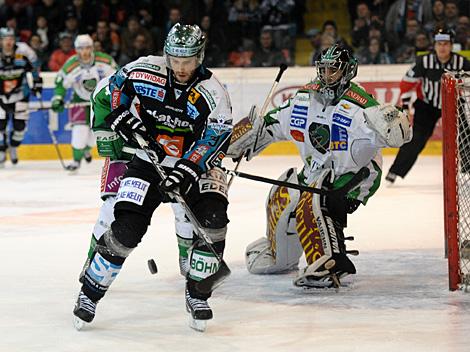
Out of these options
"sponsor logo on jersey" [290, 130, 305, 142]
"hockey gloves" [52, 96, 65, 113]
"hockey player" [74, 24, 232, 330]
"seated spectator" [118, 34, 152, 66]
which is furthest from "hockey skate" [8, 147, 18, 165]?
"hockey player" [74, 24, 232, 330]

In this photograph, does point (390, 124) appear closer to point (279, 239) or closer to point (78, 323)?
point (279, 239)

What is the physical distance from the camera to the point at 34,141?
1111 centimetres

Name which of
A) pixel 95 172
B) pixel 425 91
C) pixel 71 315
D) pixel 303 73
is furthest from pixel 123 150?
pixel 303 73

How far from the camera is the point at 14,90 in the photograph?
415 inches

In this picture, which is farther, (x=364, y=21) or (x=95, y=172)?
(x=364, y=21)

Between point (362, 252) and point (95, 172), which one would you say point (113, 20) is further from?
point (362, 252)

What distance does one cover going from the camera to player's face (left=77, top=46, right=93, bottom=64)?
1009 cm

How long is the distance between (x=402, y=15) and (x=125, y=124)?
7710 mm

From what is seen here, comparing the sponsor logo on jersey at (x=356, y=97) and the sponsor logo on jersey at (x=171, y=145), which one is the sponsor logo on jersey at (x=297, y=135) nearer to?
the sponsor logo on jersey at (x=356, y=97)

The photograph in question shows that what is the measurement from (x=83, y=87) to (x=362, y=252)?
491 centimetres

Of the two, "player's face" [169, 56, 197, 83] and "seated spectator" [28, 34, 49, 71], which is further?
"seated spectator" [28, 34, 49, 71]

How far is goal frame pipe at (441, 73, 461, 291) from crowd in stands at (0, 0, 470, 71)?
6.22m

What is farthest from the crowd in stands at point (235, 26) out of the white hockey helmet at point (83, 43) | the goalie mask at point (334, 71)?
the goalie mask at point (334, 71)

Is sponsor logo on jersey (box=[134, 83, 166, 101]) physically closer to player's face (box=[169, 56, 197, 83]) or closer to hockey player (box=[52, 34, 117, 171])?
player's face (box=[169, 56, 197, 83])
